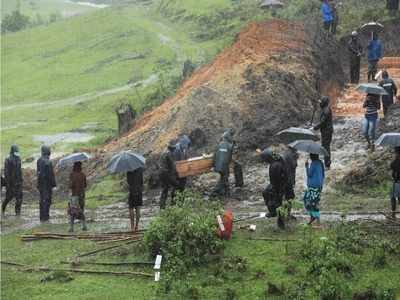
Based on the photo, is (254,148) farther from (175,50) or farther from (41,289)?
(175,50)

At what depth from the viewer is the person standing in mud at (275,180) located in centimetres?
1211

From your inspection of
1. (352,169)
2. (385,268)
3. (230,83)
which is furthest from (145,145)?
(385,268)

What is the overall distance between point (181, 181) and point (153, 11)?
59243mm

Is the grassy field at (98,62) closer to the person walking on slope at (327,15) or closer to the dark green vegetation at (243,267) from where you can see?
the person walking on slope at (327,15)

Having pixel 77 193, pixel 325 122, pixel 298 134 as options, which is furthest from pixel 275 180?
pixel 77 193

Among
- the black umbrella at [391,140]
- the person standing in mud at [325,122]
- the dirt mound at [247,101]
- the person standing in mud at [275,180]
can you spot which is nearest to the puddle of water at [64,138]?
the dirt mound at [247,101]

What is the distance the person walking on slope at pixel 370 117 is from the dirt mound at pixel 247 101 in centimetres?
307

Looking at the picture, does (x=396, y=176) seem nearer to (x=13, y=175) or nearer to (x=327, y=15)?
(x=13, y=175)

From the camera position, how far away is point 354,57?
23922 mm

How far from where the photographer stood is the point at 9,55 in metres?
62.8

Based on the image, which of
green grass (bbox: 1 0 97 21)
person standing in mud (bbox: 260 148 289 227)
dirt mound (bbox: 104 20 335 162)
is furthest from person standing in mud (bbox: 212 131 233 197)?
green grass (bbox: 1 0 97 21)

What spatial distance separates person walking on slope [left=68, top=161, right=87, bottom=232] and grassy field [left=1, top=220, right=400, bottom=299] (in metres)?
1.98

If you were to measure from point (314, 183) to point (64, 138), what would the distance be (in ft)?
78.6

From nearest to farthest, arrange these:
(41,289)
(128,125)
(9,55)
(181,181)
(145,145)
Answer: (41,289)
(181,181)
(145,145)
(128,125)
(9,55)
